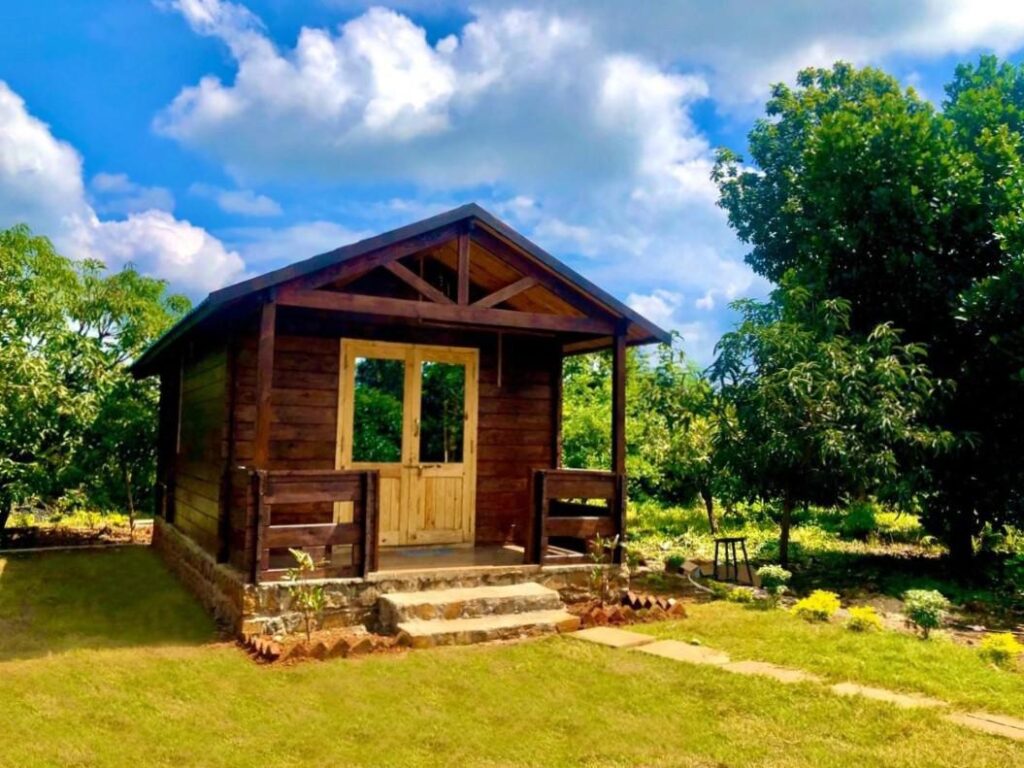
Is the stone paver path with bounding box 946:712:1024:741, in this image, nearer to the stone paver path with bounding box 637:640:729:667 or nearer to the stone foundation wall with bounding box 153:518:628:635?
the stone paver path with bounding box 637:640:729:667

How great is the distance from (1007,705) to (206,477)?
7.58 meters

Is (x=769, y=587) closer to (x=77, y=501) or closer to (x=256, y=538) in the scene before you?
(x=256, y=538)

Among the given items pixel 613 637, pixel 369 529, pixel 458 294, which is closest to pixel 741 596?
pixel 613 637

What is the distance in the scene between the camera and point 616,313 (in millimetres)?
8289

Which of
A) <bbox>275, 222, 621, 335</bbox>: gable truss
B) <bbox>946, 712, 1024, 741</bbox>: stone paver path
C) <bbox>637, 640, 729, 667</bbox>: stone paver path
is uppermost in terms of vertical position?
<bbox>275, 222, 621, 335</bbox>: gable truss

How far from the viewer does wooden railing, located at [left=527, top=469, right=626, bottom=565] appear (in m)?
7.66

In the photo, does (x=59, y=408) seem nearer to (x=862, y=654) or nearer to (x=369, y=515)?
(x=369, y=515)

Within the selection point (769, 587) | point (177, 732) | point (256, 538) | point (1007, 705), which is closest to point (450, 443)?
point (256, 538)

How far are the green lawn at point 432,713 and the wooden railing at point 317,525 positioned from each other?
0.93 metres

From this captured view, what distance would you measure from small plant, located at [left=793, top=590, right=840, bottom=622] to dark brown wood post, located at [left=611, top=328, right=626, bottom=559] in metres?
1.80

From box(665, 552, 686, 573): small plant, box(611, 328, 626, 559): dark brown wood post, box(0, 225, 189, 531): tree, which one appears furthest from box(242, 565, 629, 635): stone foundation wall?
box(0, 225, 189, 531): tree

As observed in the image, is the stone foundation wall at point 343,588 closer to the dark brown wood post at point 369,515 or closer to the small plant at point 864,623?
the dark brown wood post at point 369,515

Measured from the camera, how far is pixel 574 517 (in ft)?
26.1

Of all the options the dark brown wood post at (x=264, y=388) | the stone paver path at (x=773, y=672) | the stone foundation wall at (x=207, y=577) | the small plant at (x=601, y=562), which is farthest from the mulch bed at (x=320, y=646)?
the small plant at (x=601, y=562)
